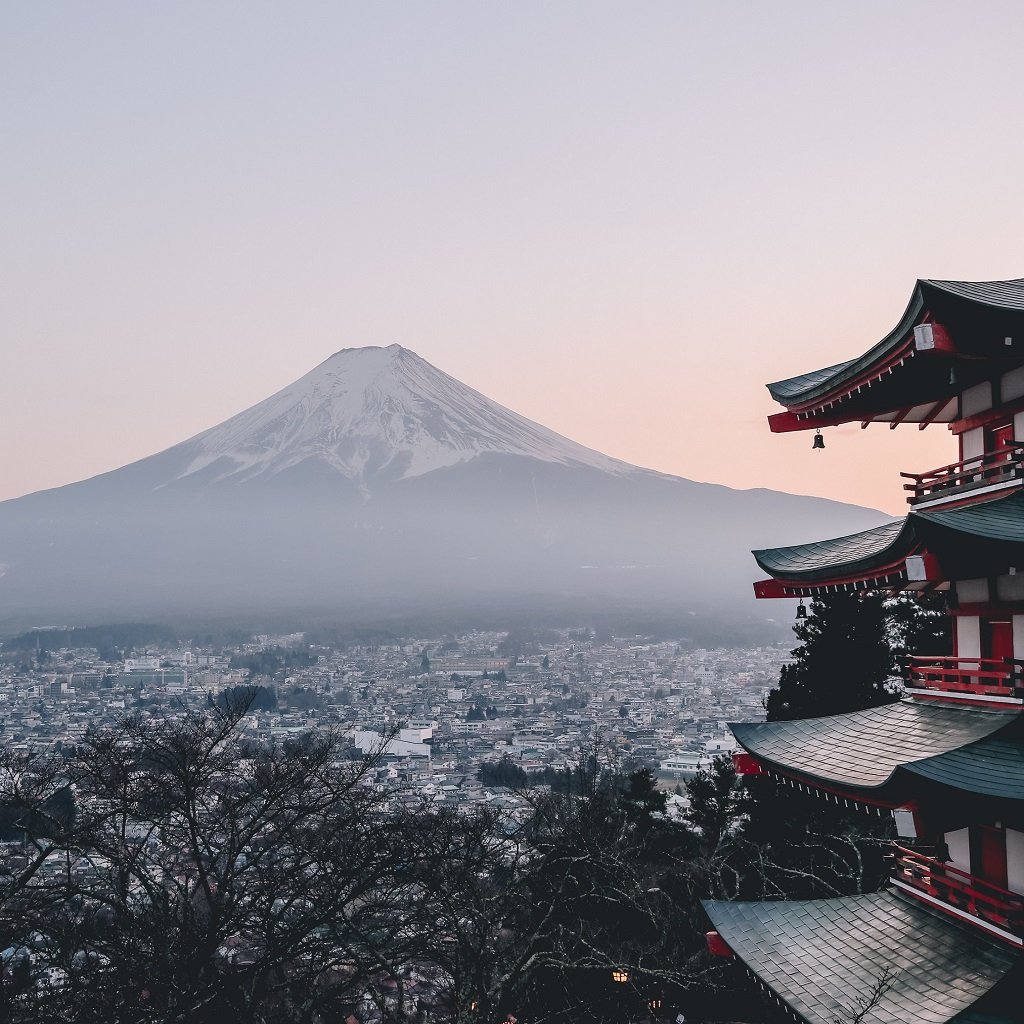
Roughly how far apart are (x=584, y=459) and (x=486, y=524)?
73.7ft

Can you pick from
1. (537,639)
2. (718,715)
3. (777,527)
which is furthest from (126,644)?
(777,527)

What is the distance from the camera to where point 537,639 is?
12400 cm

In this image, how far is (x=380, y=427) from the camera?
18788 centimetres

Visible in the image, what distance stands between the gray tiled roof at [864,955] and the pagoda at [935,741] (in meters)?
0.02

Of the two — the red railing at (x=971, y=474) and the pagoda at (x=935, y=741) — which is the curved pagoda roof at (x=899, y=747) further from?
the red railing at (x=971, y=474)

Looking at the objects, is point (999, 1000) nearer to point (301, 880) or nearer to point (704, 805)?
point (301, 880)

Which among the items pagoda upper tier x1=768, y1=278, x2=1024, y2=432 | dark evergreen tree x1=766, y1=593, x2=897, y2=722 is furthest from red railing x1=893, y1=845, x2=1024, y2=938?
dark evergreen tree x1=766, y1=593, x2=897, y2=722

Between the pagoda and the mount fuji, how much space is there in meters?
143

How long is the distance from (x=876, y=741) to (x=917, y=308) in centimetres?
324

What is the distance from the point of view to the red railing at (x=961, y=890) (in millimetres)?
7793

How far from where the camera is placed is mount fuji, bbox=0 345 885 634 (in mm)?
165500

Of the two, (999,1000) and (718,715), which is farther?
(718,715)

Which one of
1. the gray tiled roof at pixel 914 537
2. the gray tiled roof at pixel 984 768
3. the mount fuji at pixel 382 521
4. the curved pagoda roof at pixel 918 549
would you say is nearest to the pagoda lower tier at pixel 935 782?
the gray tiled roof at pixel 984 768

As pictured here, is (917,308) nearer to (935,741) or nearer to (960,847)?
(935,741)
